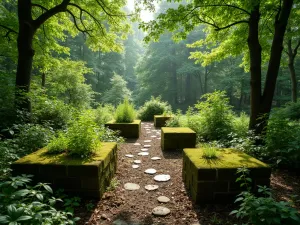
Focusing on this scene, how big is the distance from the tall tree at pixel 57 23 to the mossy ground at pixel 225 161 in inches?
174

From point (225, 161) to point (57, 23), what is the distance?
25.6ft

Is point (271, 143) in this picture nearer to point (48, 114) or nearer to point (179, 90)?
point (48, 114)

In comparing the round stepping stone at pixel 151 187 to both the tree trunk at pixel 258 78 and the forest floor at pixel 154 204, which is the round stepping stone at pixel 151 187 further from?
the tree trunk at pixel 258 78

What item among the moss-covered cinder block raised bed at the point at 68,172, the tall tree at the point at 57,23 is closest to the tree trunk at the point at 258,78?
the moss-covered cinder block raised bed at the point at 68,172

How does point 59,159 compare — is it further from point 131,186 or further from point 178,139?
point 178,139

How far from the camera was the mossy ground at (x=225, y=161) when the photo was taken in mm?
2412

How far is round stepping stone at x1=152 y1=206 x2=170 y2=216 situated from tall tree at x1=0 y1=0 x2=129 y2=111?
429 cm

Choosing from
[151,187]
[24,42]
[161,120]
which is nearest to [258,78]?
[151,187]

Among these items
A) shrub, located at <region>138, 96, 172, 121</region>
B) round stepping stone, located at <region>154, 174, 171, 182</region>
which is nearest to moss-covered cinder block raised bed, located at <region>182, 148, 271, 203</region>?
round stepping stone, located at <region>154, 174, 171, 182</region>

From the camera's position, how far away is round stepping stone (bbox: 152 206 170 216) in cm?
→ 224

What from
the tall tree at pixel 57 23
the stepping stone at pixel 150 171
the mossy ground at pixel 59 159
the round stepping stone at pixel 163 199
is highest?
the tall tree at pixel 57 23

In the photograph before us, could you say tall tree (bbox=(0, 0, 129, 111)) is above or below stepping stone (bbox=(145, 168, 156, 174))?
above

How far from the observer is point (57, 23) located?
7.19 meters

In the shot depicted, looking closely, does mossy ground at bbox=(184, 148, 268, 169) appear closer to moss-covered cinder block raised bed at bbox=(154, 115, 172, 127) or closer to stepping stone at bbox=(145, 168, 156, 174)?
stepping stone at bbox=(145, 168, 156, 174)
